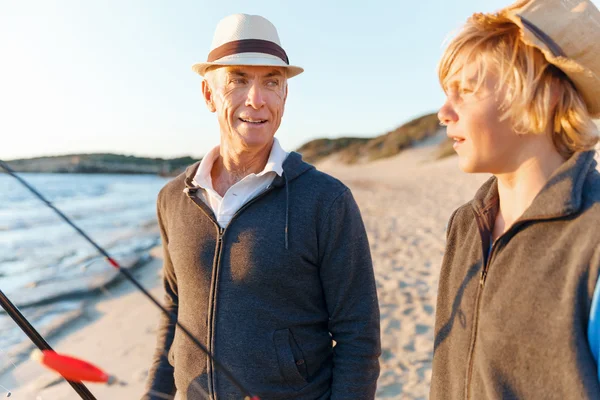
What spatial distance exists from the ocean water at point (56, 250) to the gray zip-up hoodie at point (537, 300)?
1484 millimetres

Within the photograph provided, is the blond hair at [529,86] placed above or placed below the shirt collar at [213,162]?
above

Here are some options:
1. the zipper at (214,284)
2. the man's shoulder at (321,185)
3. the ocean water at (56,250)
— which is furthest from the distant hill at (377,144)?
the zipper at (214,284)

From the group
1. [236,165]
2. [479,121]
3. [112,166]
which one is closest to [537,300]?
[479,121]

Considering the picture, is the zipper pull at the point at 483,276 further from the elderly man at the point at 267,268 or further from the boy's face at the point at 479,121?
the elderly man at the point at 267,268

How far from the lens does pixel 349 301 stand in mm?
1657

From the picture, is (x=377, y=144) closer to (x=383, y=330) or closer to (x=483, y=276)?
(x=383, y=330)

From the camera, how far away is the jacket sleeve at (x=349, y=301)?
5.38 feet

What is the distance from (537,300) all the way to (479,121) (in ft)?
1.48

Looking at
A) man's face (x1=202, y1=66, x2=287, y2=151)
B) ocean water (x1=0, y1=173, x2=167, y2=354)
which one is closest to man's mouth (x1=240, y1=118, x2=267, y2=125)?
man's face (x1=202, y1=66, x2=287, y2=151)

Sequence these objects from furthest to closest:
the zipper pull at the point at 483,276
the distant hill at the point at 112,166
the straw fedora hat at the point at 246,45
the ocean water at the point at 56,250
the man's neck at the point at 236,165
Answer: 1. the distant hill at the point at 112,166
2. the ocean water at the point at 56,250
3. the man's neck at the point at 236,165
4. the straw fedora hat at the point at 246,45
5. the zipper pull at the point at 483,276

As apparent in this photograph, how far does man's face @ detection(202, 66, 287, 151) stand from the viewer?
5.69 feet

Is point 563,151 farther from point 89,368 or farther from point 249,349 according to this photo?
point 89,368

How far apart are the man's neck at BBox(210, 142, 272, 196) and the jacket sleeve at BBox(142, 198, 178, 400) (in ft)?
1.02

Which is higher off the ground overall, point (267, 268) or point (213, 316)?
point (267, 268)
